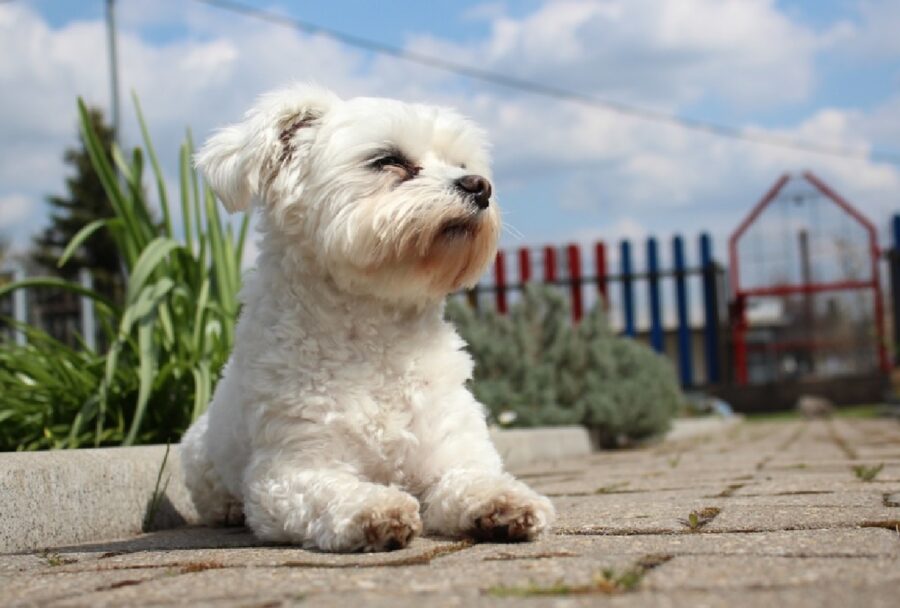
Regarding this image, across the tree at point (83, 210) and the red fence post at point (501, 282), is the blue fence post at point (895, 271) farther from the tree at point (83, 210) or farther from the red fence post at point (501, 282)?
the tree at point (83, 210)

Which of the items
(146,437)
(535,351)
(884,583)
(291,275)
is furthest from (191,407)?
(535,351)

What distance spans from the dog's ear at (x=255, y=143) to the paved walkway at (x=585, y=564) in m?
1.12

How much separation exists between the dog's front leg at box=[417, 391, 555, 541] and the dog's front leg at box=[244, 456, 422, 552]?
7.3 inches

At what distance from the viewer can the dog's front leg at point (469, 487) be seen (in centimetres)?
286

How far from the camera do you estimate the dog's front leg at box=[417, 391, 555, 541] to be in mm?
2855

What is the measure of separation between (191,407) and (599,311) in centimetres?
527

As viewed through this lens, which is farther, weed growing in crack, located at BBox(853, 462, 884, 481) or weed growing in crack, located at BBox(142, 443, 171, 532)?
weed growing in crack, located at BBox(853, 462, 884, 481)

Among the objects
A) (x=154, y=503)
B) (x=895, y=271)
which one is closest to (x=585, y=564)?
(x=154, y=503)

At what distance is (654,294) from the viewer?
1895cm

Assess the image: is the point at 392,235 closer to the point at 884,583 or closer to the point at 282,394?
the point at 282,394

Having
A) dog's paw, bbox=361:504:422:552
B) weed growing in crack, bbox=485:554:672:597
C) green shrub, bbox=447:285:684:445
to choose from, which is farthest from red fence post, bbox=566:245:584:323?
weed growing in crack, bbox=485:554:672:597

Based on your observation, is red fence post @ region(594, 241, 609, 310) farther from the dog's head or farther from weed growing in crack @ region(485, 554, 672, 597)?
→ weed growing in crack @ region(485, 554, 672, 597)

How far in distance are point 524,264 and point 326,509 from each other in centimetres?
1646

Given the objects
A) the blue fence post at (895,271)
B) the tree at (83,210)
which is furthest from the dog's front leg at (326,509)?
the tree at (83,210)
